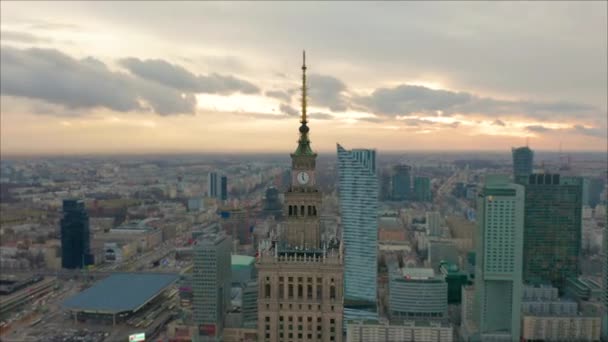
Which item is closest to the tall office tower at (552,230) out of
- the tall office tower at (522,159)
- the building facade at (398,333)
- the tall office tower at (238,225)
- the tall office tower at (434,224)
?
the tall office tower at (522,159)

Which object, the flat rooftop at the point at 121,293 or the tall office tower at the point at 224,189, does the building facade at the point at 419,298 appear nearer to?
the flat rooftop at the point at 121,293

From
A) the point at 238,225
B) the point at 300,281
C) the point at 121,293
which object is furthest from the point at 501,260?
the point at 121,293

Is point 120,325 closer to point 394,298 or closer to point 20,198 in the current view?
point 20,198

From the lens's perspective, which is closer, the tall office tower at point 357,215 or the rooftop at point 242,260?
the rooftop at point 242,260

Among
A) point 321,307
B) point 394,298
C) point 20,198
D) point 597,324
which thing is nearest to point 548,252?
point 597,324

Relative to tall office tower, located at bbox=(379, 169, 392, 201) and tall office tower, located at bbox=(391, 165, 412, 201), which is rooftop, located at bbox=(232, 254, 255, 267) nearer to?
tall office tower, located at bbox=(379, 169, 392, 201)
